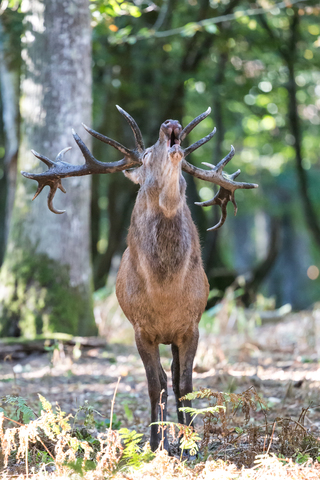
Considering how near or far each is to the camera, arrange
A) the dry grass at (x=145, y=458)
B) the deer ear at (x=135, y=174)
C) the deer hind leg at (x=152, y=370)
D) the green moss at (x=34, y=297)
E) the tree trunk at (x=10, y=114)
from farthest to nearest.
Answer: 1. the tree trunk at (x=10, y=114)
2. the green moss at (x=34, y=297)
3. the deer ear at (x=135, y=174)
4. the deer hind leg at (x=152, y=370)
5. the dry grass at (x=145, y=458)

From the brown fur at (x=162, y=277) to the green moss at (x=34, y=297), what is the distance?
3.99m

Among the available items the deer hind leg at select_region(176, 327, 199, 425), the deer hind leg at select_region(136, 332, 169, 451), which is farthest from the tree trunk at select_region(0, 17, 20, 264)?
the deer hind leg at select_region(176, 327, 199, 425)

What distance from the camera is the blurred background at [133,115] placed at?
8547mm

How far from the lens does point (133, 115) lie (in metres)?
15.3

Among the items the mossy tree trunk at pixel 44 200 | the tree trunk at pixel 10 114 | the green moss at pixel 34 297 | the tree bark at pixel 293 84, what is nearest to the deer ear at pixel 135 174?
the mossy tree trunk at pixel 44 200

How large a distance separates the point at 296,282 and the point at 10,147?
761 inches

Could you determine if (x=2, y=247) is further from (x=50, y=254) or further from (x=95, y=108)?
(x=50, y=254)

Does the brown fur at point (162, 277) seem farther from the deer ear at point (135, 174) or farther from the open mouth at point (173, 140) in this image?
the deer ear at point (135, 174)

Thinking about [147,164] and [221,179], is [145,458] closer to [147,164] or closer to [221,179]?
[147,164]

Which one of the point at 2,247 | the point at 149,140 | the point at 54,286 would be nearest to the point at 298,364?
the point at 54,286

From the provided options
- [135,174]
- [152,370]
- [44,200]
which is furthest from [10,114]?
[152,370]

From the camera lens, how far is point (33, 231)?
8.55m

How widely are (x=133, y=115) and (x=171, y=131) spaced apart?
11.5 metres

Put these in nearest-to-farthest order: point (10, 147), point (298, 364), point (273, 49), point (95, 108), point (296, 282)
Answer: point (298, 364) → point (10, 147) → point (273, 49) → point (95, 108) → point (296, 282)
